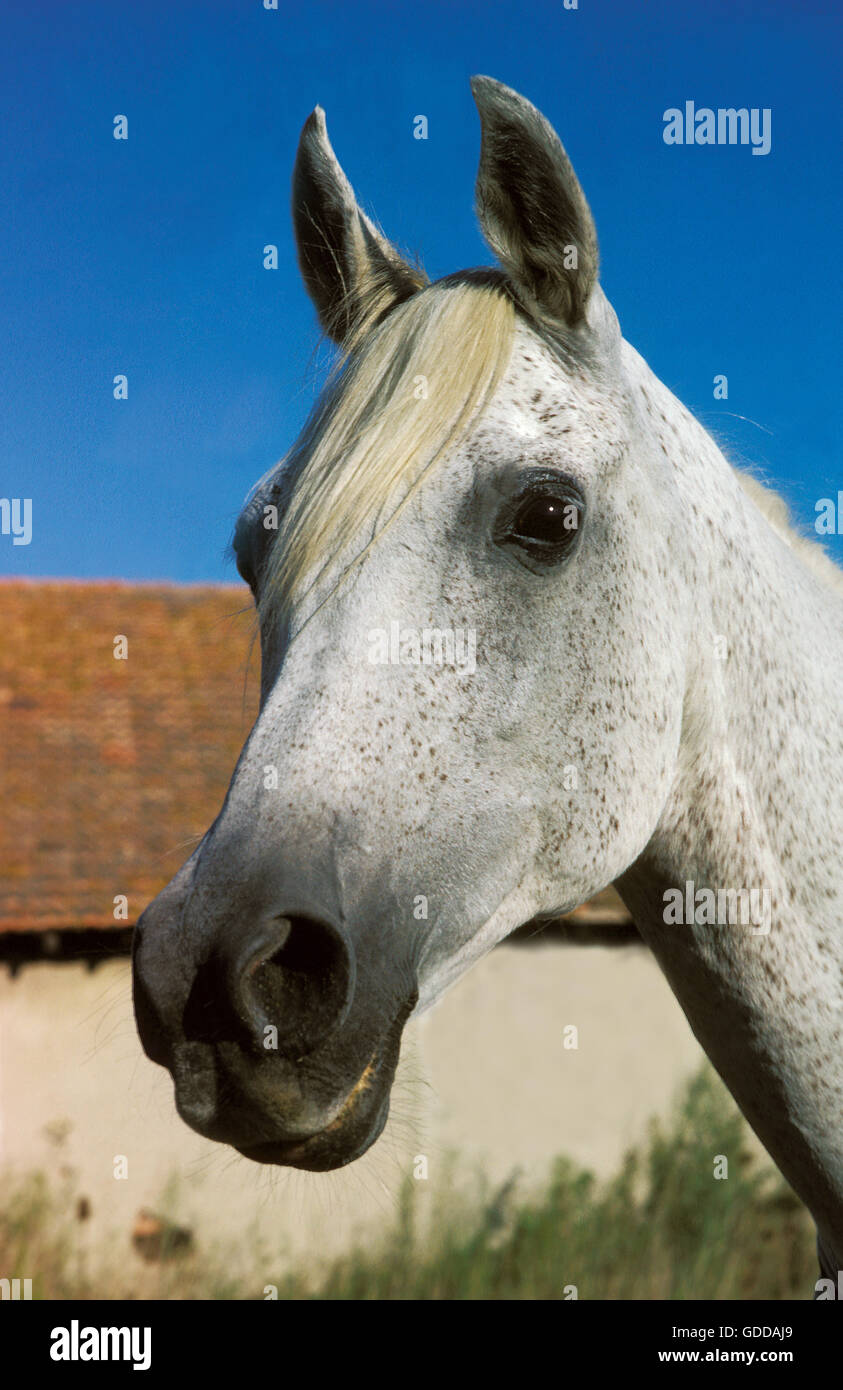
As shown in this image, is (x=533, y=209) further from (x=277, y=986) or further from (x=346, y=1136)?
(x=346, y=1136)

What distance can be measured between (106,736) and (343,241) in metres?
11.5

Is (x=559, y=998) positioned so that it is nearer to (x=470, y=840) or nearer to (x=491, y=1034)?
(x=491, y=1034)

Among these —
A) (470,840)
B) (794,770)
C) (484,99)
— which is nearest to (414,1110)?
(470,840)

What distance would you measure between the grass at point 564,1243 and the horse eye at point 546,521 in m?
9.91

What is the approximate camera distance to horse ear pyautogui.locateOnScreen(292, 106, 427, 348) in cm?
277

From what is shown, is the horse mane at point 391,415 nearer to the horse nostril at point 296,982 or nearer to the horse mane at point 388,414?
the horse mane at point 388,414

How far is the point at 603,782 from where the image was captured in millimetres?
2254

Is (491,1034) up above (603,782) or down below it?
below

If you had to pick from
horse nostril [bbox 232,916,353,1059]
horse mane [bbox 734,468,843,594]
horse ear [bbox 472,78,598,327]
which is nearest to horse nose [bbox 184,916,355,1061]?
horse nostril [bbox 232,916,353,1059]

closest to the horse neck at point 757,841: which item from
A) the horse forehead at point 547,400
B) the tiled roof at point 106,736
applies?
the horse forehead at point 547,400

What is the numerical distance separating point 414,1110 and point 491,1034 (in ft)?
33.5

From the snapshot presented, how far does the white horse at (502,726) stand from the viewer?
1758 millimetres

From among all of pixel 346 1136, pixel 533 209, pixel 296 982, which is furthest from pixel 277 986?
pixel 533 209

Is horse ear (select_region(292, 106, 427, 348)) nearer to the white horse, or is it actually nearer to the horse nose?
the white horse
